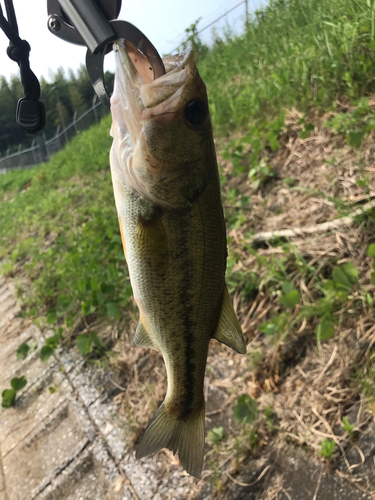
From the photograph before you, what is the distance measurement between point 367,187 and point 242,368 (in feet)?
4.95

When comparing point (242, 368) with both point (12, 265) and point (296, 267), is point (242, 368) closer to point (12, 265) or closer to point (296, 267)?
point (296, 267)

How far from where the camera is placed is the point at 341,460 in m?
1.82

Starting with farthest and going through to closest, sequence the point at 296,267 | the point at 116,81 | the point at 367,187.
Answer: the point at 296,267, the point at 367,187, the point at 116,81

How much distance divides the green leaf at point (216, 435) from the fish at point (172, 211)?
107cm

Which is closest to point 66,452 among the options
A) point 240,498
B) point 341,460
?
point 240,498

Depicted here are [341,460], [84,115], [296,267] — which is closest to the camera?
[341,460]

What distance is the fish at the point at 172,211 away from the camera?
104 cm

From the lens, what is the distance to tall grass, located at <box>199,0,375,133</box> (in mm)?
3207

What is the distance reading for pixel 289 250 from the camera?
2725 millimetres

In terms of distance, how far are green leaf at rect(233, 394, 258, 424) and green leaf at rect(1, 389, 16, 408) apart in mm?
2432

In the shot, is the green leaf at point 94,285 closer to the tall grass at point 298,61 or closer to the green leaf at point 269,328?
the green leaf at point 269,328

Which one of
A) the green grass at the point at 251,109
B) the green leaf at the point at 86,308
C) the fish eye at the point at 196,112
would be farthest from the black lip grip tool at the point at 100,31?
the green leaf at the point at 86,308

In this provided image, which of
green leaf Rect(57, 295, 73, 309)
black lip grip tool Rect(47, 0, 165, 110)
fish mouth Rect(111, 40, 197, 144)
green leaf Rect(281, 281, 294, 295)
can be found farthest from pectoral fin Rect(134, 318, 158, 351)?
green leaf Rect(57, 295, 73, 309)

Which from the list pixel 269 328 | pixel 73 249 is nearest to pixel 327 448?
pixel 269 328
